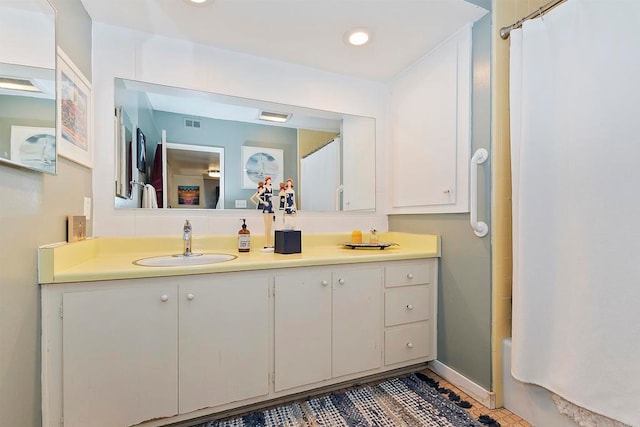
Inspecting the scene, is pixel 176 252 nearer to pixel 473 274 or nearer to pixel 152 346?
pixel 152 346

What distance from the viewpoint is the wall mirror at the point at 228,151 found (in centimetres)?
173

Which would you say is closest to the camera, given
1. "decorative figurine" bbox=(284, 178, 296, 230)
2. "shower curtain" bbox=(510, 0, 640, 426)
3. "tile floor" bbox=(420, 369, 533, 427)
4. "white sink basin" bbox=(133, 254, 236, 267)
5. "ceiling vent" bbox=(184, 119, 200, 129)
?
"shower curtain" bbox=(510, 0, 640, 426)

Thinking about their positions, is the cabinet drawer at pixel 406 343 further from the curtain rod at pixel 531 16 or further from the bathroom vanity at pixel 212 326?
the curtain rod at pixel 531 16

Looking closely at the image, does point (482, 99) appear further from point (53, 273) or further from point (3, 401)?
point (3, 401)

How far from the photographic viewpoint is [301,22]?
5.30ft

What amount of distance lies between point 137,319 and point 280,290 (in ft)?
2.01

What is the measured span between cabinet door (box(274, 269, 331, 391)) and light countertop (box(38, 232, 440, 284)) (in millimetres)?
94

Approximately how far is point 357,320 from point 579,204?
3.73ft

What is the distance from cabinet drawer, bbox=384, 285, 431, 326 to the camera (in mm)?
1741

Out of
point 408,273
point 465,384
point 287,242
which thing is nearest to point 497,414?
point 465,384

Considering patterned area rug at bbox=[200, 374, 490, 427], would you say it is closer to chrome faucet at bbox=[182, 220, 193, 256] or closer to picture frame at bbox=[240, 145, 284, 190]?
chrome faucet at bbox=[182, 220, 193, 256]

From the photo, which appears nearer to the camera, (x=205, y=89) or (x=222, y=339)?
(x=222, y=339)

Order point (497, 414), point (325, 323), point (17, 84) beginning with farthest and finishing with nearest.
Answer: point (325, 323) → point (497, 414) → point (17, 84)

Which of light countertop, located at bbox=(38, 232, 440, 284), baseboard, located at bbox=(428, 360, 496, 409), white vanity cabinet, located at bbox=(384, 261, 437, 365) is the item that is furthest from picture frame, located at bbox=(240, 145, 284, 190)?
baseboard, located at bbox=(428, 360, 496, 409)
